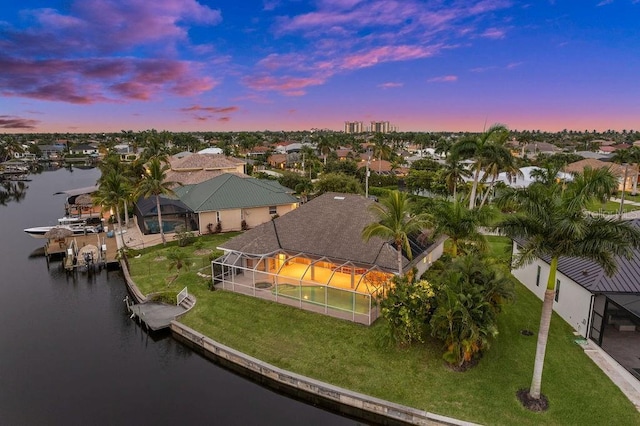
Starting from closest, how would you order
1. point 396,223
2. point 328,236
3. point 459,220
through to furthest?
point 396,223, point 459,220, point 328,236

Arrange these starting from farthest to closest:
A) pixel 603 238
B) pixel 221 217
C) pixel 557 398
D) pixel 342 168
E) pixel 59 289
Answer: pixel 342 168 → pixel 221 217 → pixel 59 289 → pixel 557 398 → pixel 603 238

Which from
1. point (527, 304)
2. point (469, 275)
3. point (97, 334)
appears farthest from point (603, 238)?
point (97, 334)

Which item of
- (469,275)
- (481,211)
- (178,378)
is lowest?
(178,378)

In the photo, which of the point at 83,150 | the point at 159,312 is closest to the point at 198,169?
the point at 159,312

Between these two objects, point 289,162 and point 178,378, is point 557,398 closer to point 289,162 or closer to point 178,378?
point 178,378

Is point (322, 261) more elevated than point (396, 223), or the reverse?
point (396, 223)

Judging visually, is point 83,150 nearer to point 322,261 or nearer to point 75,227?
point 75,227

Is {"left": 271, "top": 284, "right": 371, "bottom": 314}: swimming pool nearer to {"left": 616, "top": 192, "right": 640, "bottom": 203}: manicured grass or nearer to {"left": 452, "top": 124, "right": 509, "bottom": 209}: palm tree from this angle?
{"left": 452, "top": 124, "right": 509, "bottom": 209}: palm tree
